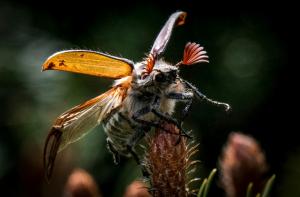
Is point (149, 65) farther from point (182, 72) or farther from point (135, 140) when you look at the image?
point (182, 72)

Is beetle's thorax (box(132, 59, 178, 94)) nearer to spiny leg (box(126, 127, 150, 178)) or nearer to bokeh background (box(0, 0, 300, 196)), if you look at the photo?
spiny leg (box(126, 127, 150, 178))

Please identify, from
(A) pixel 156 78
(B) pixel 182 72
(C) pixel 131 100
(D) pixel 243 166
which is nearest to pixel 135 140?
(C) pixel 131 100

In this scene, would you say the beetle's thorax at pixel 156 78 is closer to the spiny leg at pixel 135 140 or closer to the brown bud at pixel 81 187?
the spiny leg at pixel 135 140

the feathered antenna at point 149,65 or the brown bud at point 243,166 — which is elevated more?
the feathered antenna at point 149,65

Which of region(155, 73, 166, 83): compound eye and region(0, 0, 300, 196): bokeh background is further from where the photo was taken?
region(0, 0, 300, 196): bokeh background

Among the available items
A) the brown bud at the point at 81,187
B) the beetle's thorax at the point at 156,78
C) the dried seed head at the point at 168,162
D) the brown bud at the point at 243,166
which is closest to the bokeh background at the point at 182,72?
the brown bud at the point at 81,187

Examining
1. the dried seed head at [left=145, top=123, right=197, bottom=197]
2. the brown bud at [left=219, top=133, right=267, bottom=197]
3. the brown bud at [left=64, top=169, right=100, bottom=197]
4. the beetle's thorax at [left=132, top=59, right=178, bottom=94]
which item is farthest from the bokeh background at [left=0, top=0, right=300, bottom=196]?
the dried seed head at [left=145, top=123, right=197, bottom=197]

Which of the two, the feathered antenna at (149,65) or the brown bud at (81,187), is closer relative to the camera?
the feathered antenna at (149,65)
